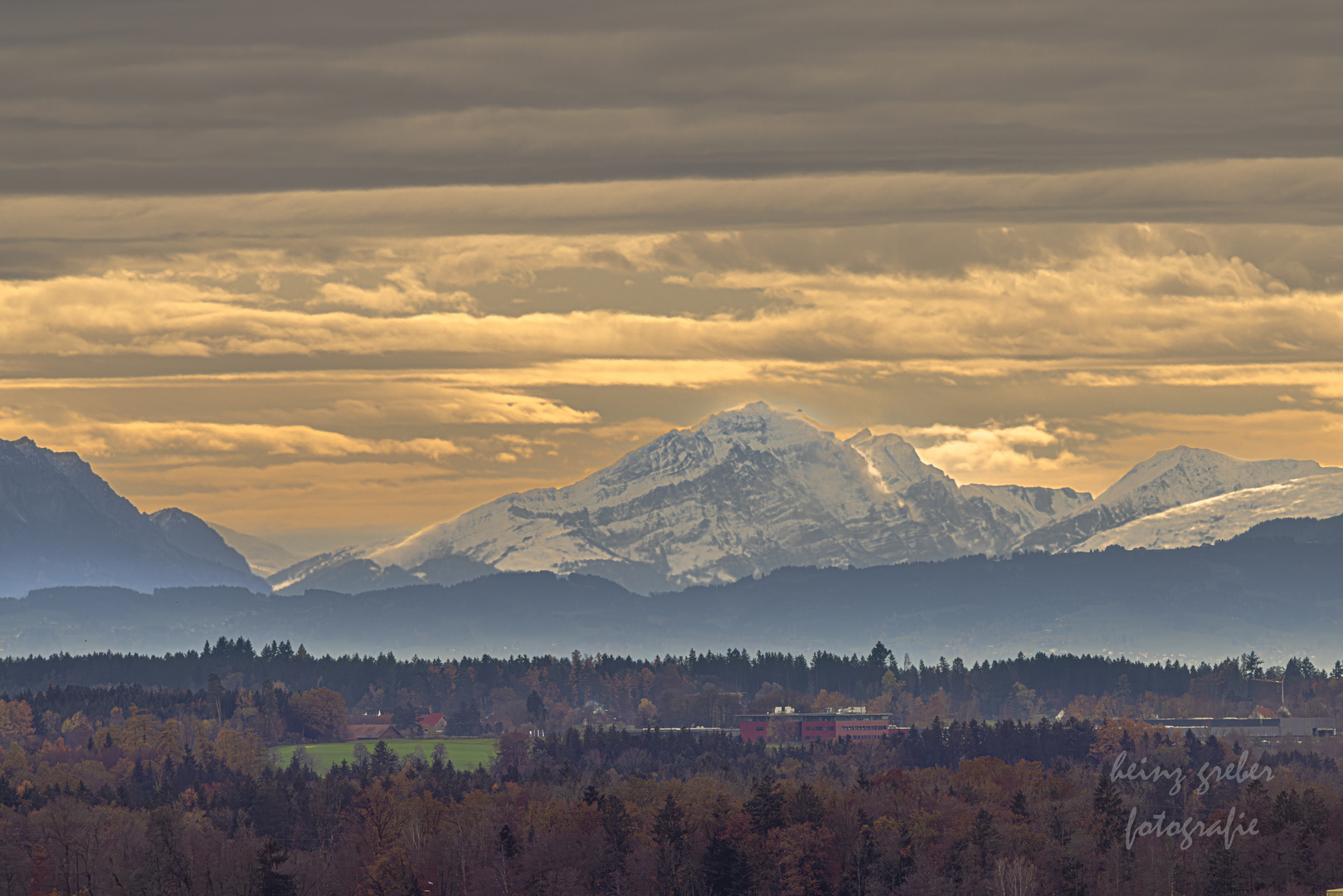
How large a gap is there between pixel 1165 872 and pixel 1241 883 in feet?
22.0

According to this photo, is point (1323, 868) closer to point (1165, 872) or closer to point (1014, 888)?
point (1165, 872)

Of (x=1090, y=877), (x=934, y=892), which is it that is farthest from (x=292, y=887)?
(x=1090, y=877)

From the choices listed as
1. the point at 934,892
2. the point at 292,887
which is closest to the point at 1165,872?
the point at 934,892

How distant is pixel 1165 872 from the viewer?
190625mm

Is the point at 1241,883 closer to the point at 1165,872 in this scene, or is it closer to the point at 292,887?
the point at 1165,872

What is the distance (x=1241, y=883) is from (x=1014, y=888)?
64.1 ft

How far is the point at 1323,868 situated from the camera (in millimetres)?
192000

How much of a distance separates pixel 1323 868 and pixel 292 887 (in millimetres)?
90562

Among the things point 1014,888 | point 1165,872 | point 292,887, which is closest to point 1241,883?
point 1165,872

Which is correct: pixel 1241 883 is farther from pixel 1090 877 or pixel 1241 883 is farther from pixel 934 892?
pixel 934 892

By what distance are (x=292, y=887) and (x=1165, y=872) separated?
76568 mm

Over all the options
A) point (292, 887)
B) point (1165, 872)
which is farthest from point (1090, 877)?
point (292, 887)

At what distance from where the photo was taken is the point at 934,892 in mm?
196500

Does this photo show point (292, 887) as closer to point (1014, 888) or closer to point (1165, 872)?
point (1014, 888)
